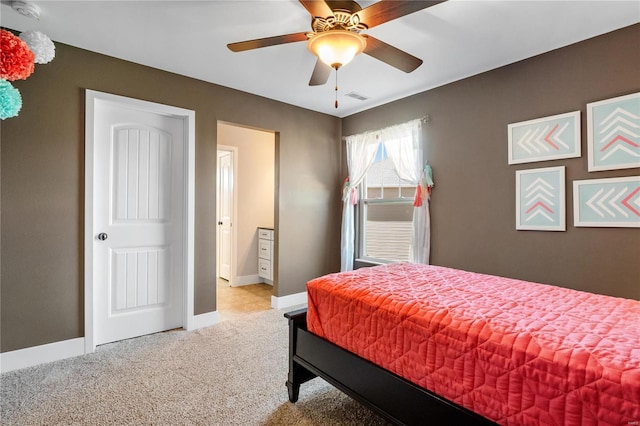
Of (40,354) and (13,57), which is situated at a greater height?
(13,57)

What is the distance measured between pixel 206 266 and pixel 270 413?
1.83 meters

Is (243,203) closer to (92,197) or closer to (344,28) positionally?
(92,197)

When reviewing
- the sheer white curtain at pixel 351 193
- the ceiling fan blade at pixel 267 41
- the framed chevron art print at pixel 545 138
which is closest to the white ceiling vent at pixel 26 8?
the ceiling fan blade at pixel 267 41

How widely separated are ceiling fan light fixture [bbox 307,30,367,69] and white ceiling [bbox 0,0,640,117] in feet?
1.40

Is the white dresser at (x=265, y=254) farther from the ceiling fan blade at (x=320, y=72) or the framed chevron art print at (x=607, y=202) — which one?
the framed chevron art print at (x=607, y=202)

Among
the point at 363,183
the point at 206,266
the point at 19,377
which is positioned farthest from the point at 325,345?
the point at 363,183

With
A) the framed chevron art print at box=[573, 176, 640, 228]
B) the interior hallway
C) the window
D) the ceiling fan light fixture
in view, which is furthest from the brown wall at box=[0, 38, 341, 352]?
the framed chevron art print at box=[573, 176, 640, 228]

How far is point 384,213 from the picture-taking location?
4109mm

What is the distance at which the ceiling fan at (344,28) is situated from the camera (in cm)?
162

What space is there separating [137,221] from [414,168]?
A: 2908 mm

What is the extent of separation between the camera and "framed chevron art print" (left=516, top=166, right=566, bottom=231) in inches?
100

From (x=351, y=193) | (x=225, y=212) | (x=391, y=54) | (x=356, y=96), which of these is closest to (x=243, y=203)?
(x=225, y=212)

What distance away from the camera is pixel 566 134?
8.27 ft

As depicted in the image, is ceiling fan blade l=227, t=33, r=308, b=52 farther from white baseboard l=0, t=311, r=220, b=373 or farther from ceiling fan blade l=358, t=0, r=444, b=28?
white baseboard l=0, t=311, r=220, b=373
